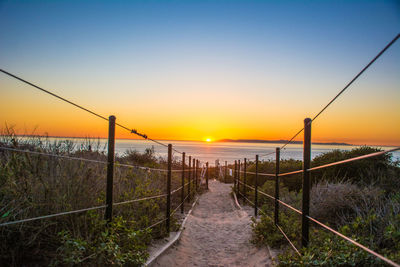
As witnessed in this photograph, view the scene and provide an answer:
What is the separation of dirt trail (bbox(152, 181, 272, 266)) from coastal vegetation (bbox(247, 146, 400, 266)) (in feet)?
1.03

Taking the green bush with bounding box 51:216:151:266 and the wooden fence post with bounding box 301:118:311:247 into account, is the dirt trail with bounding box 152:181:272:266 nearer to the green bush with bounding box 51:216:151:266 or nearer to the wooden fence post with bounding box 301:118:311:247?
the green bush with bounding box 51:216:151:266

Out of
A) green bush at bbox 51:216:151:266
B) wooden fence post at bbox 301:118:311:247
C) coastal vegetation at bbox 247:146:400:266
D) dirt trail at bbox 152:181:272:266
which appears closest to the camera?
green bush at bbox 51:216:151:266

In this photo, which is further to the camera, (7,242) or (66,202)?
(66,202)

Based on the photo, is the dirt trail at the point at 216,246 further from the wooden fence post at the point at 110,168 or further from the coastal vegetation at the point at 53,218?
the wooden fence post at the point at 110,168

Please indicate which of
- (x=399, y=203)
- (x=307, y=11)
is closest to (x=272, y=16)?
(x=307, y=11)

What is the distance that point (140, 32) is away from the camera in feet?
34.7

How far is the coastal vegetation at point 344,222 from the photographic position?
2891mm

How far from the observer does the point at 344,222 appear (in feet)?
16.8

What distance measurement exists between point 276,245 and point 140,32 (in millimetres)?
8465

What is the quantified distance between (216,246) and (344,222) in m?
2.26

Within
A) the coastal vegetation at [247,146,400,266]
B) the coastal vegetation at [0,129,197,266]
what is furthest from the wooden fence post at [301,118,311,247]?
the coastal vegetation at [0,129,197,266]

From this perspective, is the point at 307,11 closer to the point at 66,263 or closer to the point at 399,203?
the point at 399,203

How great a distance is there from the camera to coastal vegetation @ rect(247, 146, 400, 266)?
289cm

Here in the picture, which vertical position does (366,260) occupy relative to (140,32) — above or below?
below
